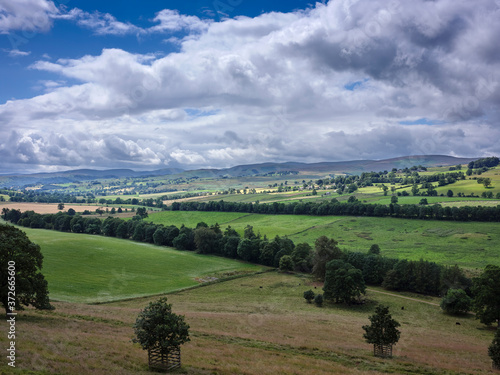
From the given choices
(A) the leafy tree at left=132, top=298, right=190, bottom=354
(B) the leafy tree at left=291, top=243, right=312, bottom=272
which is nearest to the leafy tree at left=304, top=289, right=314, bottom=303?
(B) the leafy tree at left=291, top=243, right=312, bottom=272

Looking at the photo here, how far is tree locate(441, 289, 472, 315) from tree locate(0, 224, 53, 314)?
238ft

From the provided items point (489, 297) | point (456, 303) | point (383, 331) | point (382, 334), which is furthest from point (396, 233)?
point (382, 334)

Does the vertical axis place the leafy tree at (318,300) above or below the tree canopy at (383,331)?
below

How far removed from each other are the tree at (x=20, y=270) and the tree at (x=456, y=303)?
7262 cm

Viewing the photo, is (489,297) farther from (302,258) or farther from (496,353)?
(302,258)

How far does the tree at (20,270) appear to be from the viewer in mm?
34031

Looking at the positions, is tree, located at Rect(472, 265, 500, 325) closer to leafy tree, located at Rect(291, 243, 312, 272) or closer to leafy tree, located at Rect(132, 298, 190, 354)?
leafy tree, located at Rect(291, 243, 312, 272)

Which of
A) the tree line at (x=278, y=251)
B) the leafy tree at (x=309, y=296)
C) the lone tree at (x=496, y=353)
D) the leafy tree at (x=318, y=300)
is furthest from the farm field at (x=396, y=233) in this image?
the lone tree at (x=496, y=353)

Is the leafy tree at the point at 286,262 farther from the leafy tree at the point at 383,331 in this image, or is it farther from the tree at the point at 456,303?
the leafy tree at the point at 383,331

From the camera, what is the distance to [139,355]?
1158 inches

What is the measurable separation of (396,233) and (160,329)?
134 meters

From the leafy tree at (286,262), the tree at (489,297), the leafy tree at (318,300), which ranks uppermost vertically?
the tree at (489,297)

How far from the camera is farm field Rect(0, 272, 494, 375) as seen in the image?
26562 mm

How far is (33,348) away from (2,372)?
620 centimetres
